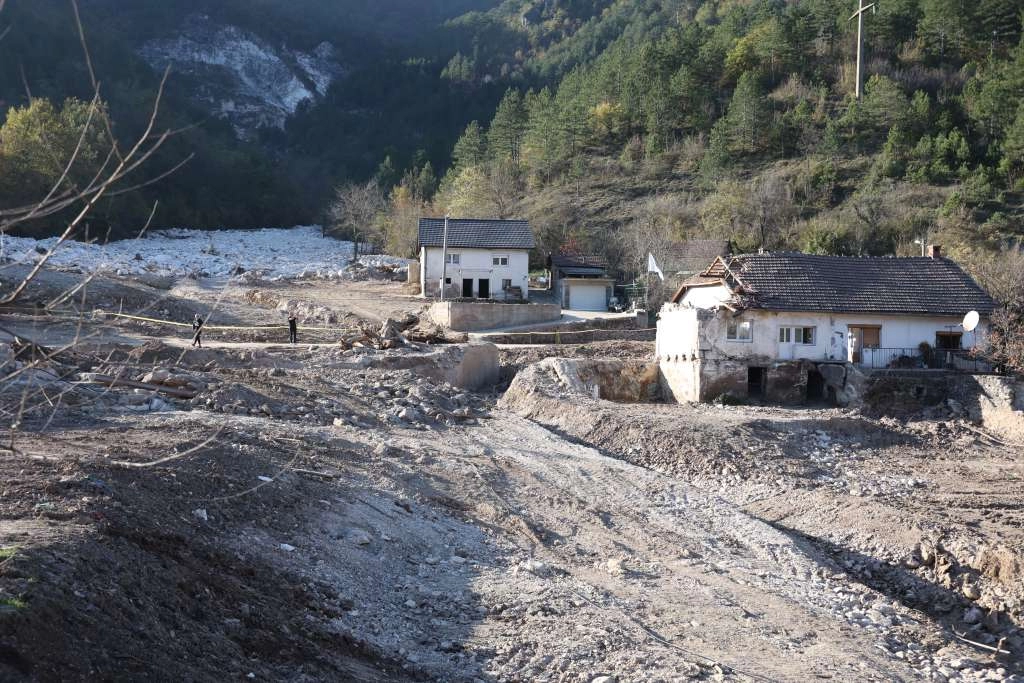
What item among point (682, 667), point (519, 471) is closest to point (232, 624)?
point (682, 667)

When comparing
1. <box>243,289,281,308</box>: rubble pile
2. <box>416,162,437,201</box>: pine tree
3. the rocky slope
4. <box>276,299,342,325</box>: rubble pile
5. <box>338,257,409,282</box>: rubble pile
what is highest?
the rocky slope

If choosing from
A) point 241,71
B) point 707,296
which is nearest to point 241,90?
point 241,71

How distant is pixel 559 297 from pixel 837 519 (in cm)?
3199

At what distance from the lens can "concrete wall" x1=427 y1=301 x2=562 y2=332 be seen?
3878cm

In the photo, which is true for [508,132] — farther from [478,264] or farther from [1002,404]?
[1002,404]

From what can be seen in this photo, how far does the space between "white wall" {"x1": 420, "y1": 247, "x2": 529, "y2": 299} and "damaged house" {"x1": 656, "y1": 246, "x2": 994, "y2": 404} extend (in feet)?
58.2

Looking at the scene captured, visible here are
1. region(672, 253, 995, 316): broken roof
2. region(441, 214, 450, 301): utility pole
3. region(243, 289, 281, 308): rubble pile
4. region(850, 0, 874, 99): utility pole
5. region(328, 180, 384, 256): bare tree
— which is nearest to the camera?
region(672, 253, 995, 316): broken roof

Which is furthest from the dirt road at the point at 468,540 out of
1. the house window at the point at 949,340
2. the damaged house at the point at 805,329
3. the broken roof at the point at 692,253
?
the broken roof at the point at 692,253

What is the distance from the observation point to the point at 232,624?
27.3 ft

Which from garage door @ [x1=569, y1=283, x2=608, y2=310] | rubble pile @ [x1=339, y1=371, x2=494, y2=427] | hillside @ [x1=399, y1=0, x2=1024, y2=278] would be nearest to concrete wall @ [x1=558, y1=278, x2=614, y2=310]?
garage door @ [x1=569, y1=283, x2=608, y2=310]

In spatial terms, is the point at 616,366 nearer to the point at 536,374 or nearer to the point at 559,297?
the point at 536,374

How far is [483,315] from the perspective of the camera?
39312mm

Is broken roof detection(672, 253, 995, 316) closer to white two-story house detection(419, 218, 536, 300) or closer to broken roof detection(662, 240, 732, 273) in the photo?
white two-story house detection(419, 218, 536, 300)

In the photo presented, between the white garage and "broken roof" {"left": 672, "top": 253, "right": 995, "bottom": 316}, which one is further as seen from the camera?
the white garage
